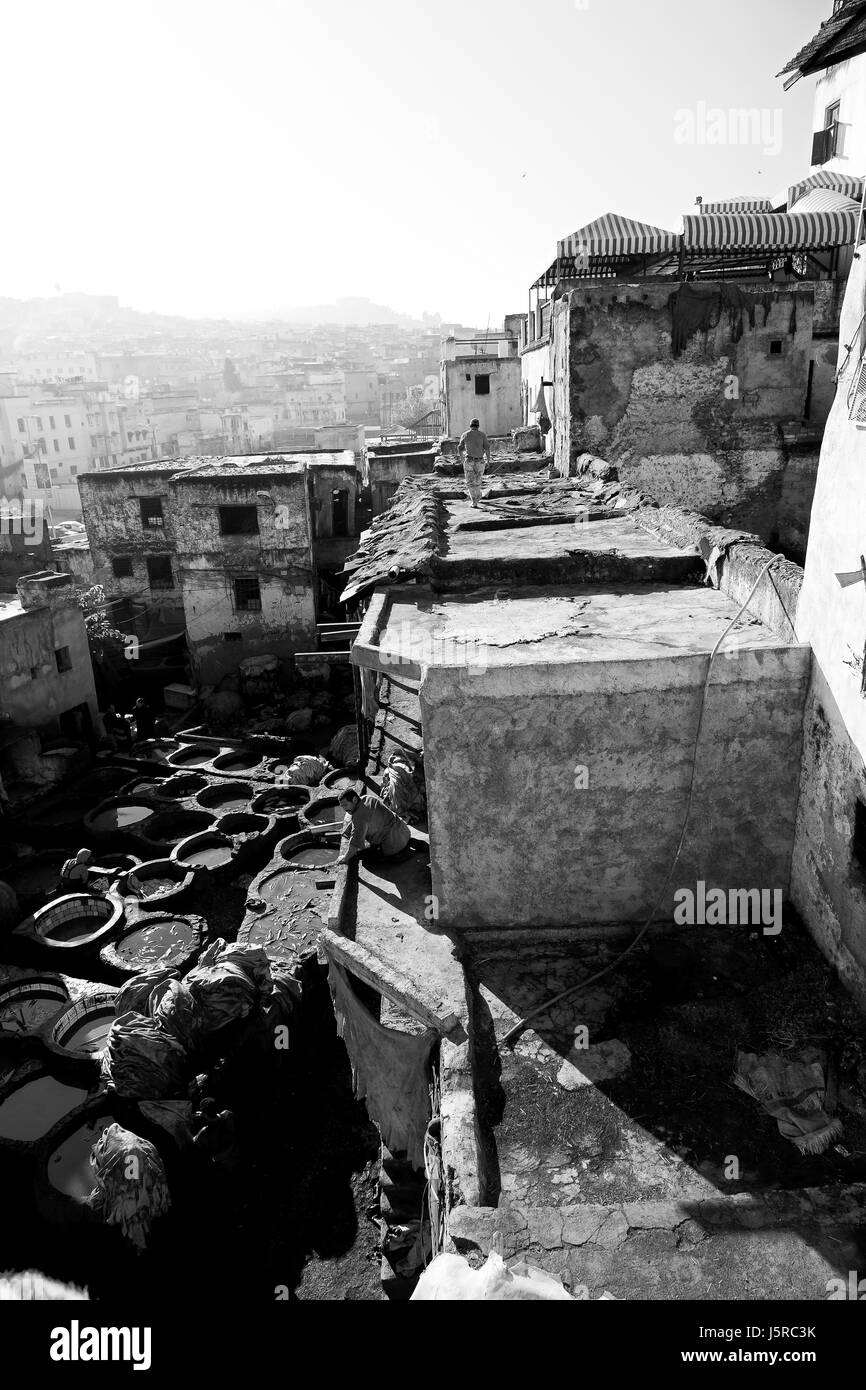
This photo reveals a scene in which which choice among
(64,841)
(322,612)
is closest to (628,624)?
(64,841)

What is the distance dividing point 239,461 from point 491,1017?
31694mm

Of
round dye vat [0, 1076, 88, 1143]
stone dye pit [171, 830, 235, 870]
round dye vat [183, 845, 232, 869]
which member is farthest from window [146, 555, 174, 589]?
round dye vat [0, 1076, 88, 1143]

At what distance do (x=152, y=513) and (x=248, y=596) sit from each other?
18.8ft

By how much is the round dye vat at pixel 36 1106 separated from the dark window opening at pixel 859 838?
10.8 metres

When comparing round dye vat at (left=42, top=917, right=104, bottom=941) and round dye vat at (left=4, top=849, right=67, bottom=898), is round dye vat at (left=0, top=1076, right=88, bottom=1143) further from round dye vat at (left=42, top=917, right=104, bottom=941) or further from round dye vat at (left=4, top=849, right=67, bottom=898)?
round dye vat at (left=4, top=849, right=67, bottom=898)

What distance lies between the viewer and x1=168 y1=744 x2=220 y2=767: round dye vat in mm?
23470

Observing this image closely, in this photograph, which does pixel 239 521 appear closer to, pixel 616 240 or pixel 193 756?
pixel 193 756

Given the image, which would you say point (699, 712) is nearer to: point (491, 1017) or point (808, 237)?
point (491, 1017)

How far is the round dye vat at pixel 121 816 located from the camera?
2017cm

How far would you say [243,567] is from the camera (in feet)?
97.0

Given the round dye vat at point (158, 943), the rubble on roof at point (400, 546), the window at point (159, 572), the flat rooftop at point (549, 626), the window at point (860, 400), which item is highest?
the window at point (860, 400)

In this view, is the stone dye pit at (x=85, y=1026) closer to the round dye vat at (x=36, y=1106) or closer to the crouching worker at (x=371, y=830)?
the round dye vat at (x=36, y=1106)

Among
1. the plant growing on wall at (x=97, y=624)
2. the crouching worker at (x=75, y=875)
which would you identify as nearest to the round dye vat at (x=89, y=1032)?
→ the crouching worker at (x=75, y=875)

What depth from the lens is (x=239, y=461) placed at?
115 ft
